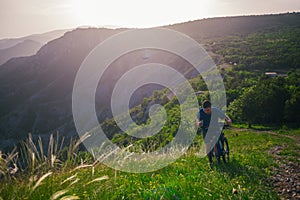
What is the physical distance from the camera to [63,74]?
5728 inches

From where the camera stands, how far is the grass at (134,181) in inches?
137

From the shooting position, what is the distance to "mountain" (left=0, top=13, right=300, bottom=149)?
327 feet

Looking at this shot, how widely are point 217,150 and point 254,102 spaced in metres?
20.6

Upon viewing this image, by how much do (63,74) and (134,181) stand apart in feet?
483

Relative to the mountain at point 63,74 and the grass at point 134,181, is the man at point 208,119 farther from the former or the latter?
the mountain at point 63,74

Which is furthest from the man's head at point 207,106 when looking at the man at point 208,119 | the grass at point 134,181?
the grass at point 134,181

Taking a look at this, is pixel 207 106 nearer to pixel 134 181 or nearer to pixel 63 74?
pixel 134 181

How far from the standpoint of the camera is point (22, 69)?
555ft

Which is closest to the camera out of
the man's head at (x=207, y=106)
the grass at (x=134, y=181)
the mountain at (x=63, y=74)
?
the grass at (x=134, y=181)

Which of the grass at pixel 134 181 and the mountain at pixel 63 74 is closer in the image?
the grass at pixel 134 181

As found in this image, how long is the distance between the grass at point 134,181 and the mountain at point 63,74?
60769 mm

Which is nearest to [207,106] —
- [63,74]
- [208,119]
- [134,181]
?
[208,119]

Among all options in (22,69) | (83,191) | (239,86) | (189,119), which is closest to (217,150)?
(83,191)

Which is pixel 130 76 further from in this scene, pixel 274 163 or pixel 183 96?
pixel 274 163
